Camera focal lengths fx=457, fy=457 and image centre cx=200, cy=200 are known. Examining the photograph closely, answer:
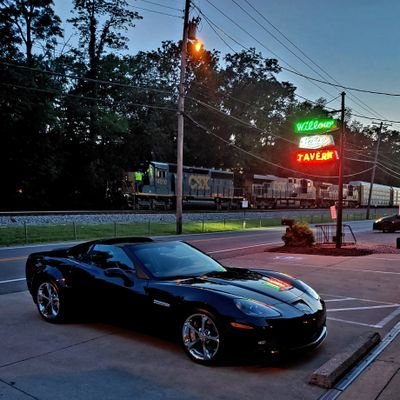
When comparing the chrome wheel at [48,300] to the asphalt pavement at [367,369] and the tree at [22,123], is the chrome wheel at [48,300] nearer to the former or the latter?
the asphalt pavement at [367,369]

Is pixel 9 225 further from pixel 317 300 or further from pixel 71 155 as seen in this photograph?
pixel 71 155

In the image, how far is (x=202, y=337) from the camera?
500 centimetres

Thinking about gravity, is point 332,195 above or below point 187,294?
above

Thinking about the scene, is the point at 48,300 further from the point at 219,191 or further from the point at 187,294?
the point at 219,191

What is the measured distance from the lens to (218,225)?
30156 millimetres

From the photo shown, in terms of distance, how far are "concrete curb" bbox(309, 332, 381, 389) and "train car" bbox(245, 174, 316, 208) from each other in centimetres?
4704

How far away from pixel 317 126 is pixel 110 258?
20.1 m

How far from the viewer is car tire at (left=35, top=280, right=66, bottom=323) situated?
6508mm

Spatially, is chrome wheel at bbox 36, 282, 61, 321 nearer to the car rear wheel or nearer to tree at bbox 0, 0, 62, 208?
the car rear wheel

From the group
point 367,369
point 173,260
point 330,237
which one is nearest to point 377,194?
point 330,237

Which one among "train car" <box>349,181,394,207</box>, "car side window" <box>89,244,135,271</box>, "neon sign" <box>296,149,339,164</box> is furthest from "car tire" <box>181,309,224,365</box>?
"train car" <box>349,181,394,207</box>

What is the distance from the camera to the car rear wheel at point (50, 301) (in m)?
6.51

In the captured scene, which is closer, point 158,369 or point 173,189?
point 158,369

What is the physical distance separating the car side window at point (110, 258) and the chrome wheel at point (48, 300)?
2.48 feet
